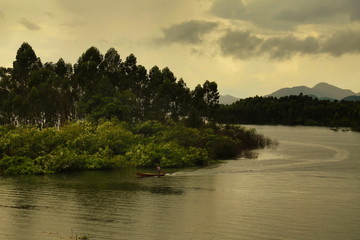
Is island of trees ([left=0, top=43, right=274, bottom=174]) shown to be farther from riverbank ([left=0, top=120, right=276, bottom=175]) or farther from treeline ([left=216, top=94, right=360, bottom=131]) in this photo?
treeline ([left=216, top=94, right=360, bottom=131])

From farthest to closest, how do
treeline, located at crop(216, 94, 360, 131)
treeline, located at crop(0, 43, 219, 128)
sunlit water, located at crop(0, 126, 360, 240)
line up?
treeline, located at crop(216, 94, 360, 131) < treeline, located at crop(0, 43, 219, 128) < sunlit water, located at crop(0, 126, 360, 240)

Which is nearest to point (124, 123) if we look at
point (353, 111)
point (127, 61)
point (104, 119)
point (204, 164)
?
point (104, 119)

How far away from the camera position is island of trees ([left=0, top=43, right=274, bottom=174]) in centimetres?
4412

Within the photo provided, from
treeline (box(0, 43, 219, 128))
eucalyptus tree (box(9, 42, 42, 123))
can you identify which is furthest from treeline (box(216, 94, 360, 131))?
eucalyptus tree (box(9, 42, 42, 123))

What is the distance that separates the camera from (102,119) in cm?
5541

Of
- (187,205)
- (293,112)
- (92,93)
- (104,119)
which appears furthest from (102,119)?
(293,112)

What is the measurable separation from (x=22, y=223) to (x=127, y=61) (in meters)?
54.9

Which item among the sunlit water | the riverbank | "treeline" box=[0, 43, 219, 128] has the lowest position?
the sunlit water

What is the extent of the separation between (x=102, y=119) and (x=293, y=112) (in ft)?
423

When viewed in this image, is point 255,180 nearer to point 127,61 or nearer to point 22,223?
point 22,223

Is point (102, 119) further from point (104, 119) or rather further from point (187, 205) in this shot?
point (187, 205)

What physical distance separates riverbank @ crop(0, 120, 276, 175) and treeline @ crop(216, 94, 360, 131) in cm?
10330

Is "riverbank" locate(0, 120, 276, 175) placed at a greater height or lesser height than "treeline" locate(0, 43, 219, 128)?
lesser

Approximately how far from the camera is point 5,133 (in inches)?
1841
